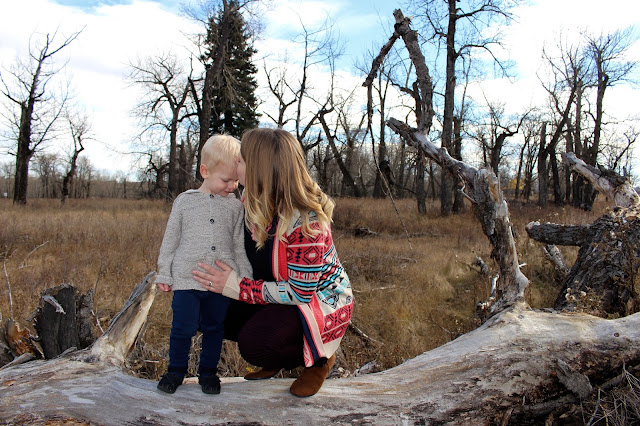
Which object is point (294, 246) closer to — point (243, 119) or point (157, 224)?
point (157, 224)

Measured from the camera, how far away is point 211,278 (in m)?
2.17

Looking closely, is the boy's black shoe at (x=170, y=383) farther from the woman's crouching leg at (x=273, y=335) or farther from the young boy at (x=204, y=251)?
the woman's crouching leg at (x=273, y=335)

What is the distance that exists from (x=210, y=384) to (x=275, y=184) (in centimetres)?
109

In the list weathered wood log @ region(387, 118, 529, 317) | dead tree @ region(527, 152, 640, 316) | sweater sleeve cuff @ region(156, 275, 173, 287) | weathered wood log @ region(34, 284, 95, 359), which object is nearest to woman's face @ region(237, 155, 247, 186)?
sweater sleeve cuff @ region(156, 275, 173, 287)

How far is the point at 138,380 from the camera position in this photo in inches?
88.1

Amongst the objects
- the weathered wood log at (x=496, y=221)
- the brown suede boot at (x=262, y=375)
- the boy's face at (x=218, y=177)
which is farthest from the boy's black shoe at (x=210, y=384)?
the weathered wood log at (x=496, y=221)

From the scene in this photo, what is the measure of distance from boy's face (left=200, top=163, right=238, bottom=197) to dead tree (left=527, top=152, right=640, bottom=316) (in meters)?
2.94

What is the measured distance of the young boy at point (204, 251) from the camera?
7.22ft

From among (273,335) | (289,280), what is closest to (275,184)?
(289,280)

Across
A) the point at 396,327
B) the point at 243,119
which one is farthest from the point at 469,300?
the point at 243,119

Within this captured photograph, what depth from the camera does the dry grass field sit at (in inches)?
194

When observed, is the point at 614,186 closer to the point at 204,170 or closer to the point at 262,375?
the point at 262,375

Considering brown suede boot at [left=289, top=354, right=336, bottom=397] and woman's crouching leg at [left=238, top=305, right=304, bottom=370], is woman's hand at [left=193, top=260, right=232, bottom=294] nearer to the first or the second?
woman's crouching leg at [left=238, top=305, right=304, bottom=370]

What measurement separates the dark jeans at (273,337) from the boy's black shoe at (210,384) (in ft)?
0.63
